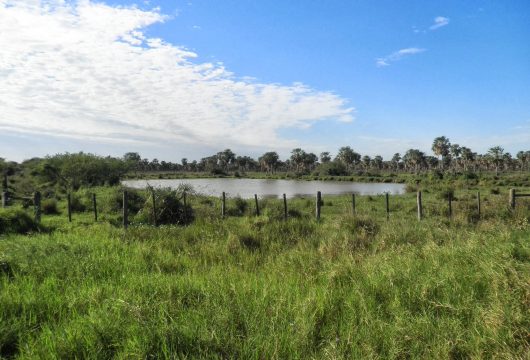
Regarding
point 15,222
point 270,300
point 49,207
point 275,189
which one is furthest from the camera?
point 275,189

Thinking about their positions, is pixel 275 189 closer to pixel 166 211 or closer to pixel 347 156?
pixel 166 211

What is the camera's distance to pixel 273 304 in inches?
200

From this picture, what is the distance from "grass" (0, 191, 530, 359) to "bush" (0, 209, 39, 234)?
5887 millimetres

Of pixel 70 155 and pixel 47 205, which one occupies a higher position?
pixel 70 155

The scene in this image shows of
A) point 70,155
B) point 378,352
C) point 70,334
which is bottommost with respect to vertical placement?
point 378,352

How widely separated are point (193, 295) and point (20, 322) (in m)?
2.12

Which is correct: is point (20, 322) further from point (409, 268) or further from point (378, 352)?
point (409, 268)

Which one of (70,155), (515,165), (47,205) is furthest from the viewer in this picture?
(515,165)

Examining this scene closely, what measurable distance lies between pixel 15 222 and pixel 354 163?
153377 millimetres

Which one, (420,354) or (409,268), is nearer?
(420,354)

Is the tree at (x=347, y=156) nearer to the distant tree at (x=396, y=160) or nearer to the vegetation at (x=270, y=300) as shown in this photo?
the distant tree at (x=396, y=160)

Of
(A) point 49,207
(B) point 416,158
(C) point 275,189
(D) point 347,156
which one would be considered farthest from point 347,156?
(A) point 49,207

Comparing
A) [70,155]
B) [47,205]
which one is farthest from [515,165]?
[47,205]

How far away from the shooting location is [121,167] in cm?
5662
